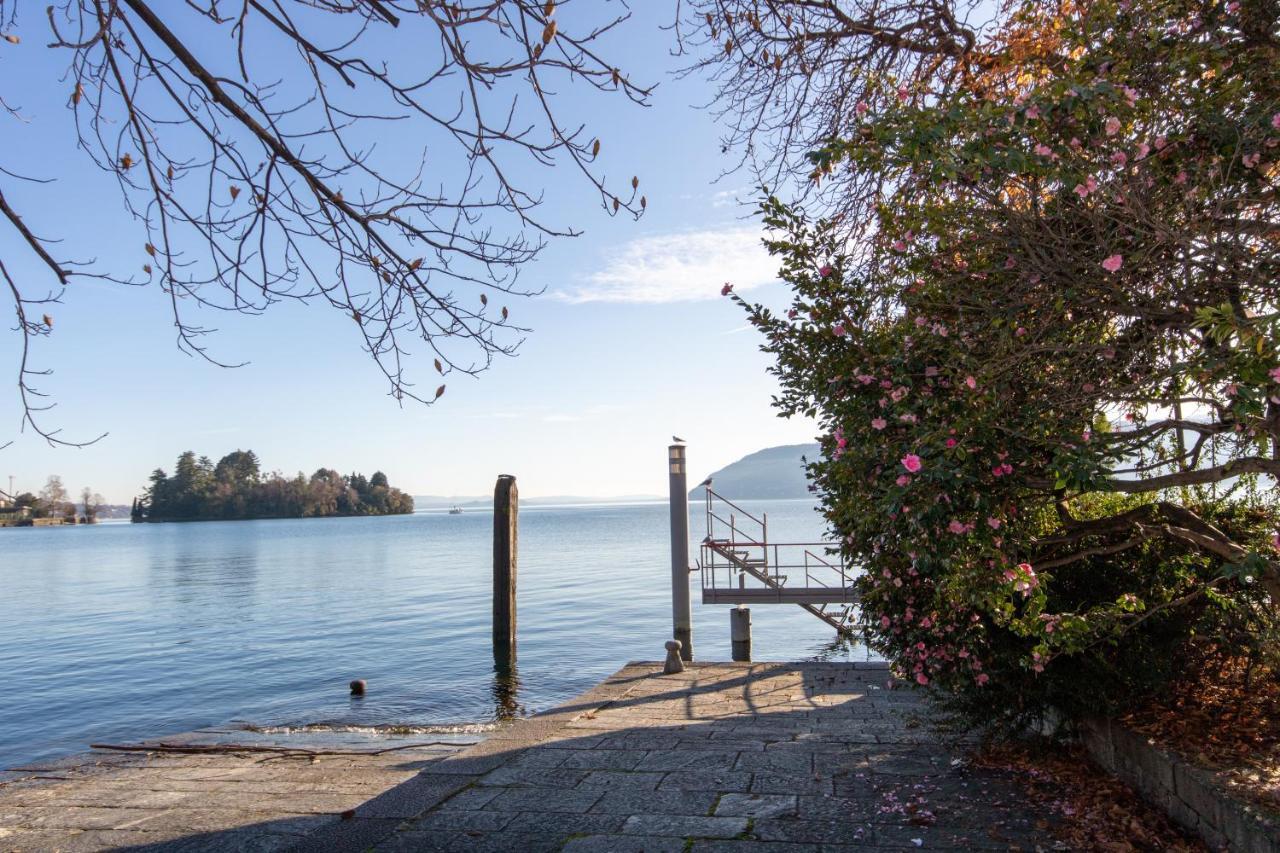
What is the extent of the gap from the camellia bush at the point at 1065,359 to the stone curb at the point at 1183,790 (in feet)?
0.95

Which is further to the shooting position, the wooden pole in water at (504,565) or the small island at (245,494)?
the small island at (245,494)

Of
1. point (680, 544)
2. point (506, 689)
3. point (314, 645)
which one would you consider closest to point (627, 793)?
point (680, 544)

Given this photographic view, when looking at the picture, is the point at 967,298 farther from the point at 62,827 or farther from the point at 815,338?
the point at 62,827

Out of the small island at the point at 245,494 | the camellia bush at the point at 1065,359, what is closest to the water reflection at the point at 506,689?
the camellia bush at the point at 1065,359

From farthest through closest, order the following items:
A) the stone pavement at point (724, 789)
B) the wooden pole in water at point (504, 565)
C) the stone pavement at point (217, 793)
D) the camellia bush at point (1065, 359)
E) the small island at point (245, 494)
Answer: the small island at point (245, 494) → the wooden pole in water at point (504, 565) → the stone pavement at point (217, 793) → the stone pavement at point (724, 789) → the camellia bush at point (1065, 359)

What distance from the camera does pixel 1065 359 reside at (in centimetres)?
356

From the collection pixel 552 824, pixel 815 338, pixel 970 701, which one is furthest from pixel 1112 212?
pixel 552 824

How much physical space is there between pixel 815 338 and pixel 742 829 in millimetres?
2516

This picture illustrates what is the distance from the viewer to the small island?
384 ft

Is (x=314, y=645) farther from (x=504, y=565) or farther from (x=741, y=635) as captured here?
(x=741, y=635)

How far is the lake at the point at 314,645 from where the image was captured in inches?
542

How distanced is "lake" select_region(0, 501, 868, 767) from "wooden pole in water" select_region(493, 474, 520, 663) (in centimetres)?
58

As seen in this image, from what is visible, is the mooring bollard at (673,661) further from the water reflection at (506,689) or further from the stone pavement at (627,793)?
the water reflection at (506,689)

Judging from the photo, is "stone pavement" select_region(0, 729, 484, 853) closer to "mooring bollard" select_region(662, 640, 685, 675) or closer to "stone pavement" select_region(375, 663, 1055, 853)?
"stone pavement" select_region(375, 663, 1055, 853)
